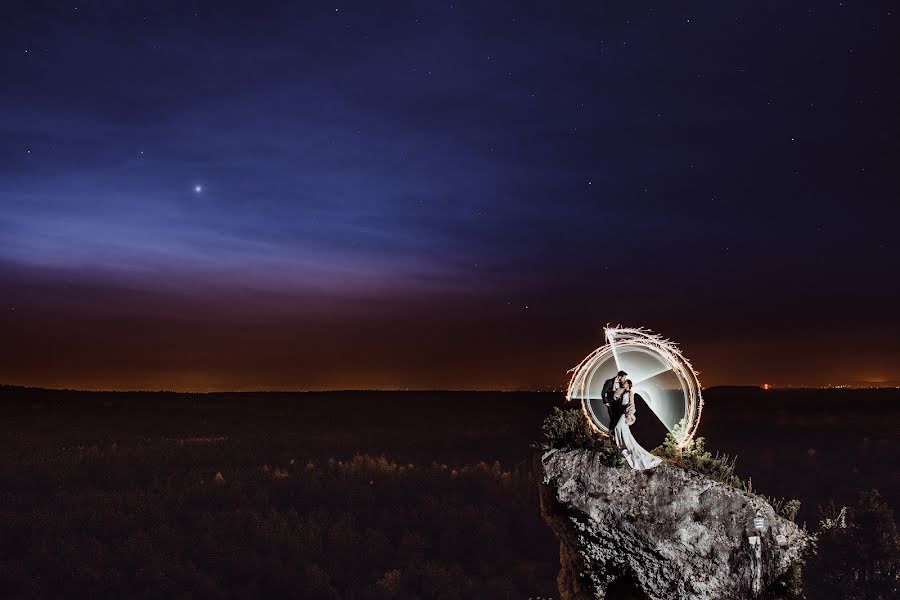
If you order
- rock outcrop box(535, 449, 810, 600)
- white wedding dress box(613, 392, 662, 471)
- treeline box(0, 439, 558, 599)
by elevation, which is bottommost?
treeline box(0, 439, 558, 599)

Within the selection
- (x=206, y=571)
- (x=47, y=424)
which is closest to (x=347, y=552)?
(x=206, y=571)

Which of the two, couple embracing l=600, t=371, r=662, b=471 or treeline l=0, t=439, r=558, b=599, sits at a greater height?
couple embracing l=600, t=371, r=662, b=471

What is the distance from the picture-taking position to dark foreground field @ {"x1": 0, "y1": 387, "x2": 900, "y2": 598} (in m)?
16.8

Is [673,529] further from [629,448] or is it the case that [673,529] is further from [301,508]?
[301,508]

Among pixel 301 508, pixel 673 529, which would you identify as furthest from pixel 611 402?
pixel 301 508

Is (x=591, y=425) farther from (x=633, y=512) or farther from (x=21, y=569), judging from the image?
(x=21, y=569)

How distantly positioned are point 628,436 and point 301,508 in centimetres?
1710

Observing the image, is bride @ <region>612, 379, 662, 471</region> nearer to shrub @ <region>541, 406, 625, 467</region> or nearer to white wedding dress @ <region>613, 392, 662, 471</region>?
white wedding dress @ <region>613, 392, 662, 471</region>

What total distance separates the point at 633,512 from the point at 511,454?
3117cm

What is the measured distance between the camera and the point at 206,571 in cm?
1730

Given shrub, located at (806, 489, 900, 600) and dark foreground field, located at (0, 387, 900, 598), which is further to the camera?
dark foreground field, located at (0, 387, 900, 598)

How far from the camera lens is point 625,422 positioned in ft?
21.9

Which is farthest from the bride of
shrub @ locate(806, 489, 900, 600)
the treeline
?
the treeline

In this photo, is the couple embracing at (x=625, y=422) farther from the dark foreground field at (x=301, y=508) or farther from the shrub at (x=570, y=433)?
the dark foreground field at (x=301, y=508)
